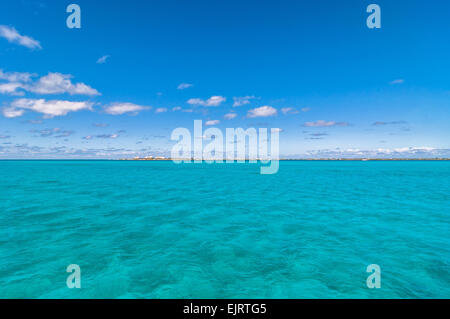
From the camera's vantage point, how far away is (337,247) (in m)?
12.7

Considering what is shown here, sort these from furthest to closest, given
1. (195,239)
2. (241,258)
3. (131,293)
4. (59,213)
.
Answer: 1. (59,213)
2. (195,239)
3. (241,258)
4. (131,293)

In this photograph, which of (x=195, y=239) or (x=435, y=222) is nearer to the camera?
(x=195, y=239)

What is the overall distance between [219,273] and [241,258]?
1875 mm

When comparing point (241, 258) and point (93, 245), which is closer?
point (241, 258)

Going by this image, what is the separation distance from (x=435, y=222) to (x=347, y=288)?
52.3 feet

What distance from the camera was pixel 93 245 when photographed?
41.8ft
